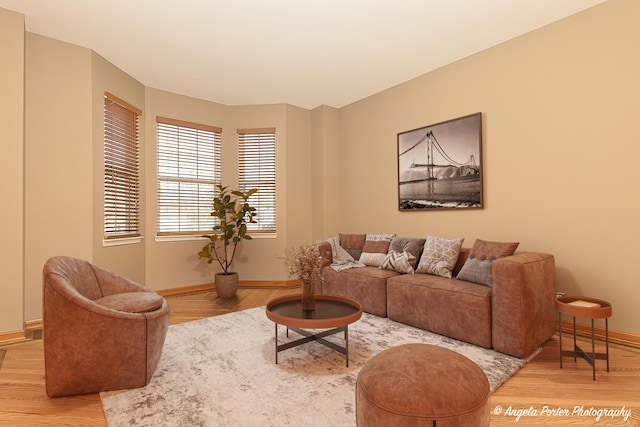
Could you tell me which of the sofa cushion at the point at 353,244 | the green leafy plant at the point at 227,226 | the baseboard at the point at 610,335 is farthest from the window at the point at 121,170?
the baseboard at the point at 610,335

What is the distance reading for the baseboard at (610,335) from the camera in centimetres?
282

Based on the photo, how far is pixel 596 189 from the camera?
3.00 meters

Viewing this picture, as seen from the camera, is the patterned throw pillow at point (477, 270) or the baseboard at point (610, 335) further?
the patterned throw pillow at point (477, 270)

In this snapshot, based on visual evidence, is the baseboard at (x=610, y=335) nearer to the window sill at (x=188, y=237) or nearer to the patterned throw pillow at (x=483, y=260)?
the patterned throw pillow at (x=483, y=260)

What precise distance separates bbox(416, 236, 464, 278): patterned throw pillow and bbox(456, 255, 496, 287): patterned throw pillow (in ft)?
0.57

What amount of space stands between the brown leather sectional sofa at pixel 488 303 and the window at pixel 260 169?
2.66 m

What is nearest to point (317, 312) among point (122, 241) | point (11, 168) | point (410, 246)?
point (410, 246)

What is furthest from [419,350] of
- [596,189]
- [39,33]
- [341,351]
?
[39,33]

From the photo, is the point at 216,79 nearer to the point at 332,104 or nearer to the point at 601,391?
the point at 332,104

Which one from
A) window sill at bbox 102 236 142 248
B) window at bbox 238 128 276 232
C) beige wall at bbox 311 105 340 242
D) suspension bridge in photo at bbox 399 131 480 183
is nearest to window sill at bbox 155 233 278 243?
window at bbox 238 128 276 232

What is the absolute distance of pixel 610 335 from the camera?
2.95 meters

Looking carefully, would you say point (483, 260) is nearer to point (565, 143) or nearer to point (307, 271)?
point (565, 143)

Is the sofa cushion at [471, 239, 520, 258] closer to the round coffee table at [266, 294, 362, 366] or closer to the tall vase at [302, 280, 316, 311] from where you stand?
the round coffee table at [266, 294, 362, 366]

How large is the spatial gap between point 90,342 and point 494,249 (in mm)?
3379
